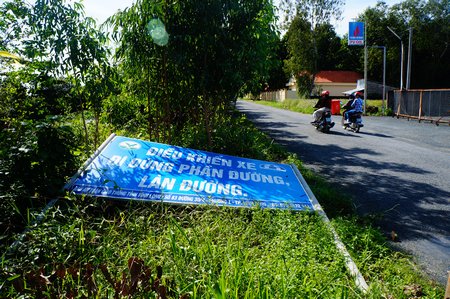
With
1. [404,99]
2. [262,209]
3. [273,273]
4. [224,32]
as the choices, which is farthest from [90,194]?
[404,99]

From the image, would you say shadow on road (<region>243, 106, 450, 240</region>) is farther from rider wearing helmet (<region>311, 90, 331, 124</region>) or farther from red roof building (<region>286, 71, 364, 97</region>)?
red roof building (<region>286, 71, 364, 97</region>)

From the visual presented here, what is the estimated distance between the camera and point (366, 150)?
8938 millimetres

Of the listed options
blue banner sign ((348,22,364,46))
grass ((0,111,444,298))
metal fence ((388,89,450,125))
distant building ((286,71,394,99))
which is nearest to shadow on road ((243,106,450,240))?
grass ((0,111,444,298))

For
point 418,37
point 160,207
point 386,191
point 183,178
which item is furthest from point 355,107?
point 418,37

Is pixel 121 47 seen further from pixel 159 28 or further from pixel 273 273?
pixel 273 273

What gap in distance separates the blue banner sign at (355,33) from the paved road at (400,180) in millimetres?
17141

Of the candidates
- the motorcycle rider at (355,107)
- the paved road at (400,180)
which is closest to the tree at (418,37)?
the motorcycle rider at (355,107)

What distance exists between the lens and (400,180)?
5953 mm

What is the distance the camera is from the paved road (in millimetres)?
3592

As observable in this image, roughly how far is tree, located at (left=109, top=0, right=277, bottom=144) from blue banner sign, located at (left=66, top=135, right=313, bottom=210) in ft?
4.94

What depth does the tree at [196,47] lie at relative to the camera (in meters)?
5.54

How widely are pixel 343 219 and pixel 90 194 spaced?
118 inches

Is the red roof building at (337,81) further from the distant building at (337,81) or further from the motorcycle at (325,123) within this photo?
the motorcycle at (325,123)

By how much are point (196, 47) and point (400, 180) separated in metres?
4.41
